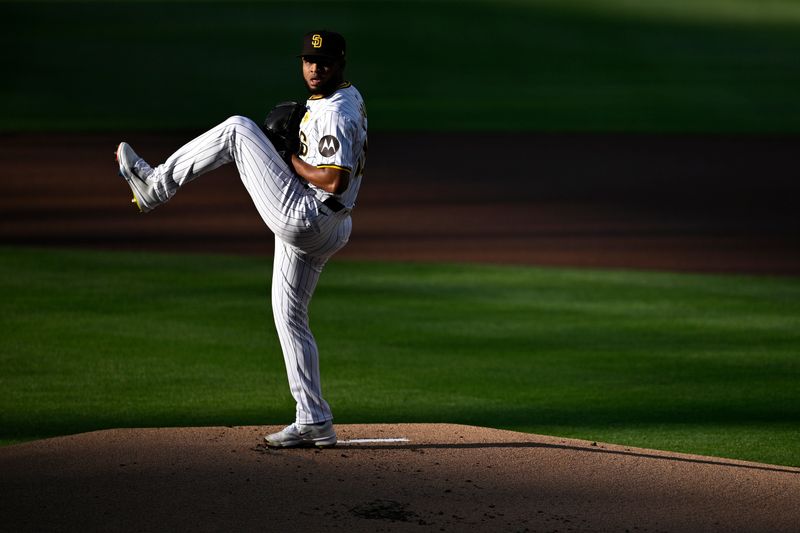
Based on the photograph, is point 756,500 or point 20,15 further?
point 20,15

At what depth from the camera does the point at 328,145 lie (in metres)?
5.59

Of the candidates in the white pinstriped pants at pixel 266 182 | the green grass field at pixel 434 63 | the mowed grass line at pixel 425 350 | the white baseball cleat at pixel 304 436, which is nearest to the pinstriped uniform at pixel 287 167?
the white pinstriped pants at pixel 266 182

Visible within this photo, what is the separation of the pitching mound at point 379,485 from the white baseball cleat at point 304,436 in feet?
0.20

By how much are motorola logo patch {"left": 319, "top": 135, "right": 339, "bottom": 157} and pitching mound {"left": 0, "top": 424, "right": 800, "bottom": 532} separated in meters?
1.45

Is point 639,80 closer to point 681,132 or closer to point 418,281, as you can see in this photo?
point 681,132

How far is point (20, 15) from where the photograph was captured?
3512 centimetres

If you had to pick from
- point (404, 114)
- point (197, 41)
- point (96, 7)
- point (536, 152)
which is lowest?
point (536, 152)

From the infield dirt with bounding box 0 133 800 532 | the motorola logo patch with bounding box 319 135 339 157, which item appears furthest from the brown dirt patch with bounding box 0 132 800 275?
the motorola logo patch with bounding box 319 135 339 157

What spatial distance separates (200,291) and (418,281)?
2125mm

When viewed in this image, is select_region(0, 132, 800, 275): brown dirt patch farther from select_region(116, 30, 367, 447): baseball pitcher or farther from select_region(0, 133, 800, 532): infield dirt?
select_region(116, 30, 367, 447): baseball pitcher

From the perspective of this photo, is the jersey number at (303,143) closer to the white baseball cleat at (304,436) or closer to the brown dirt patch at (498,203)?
the white baseball cleat at (304,436)

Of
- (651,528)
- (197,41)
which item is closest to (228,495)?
(651,528)

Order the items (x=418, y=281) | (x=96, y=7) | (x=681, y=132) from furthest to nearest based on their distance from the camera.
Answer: (x=96, y=7)
(x=681, y=132)
(x=418, y=281)

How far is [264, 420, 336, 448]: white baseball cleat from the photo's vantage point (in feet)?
20.0
